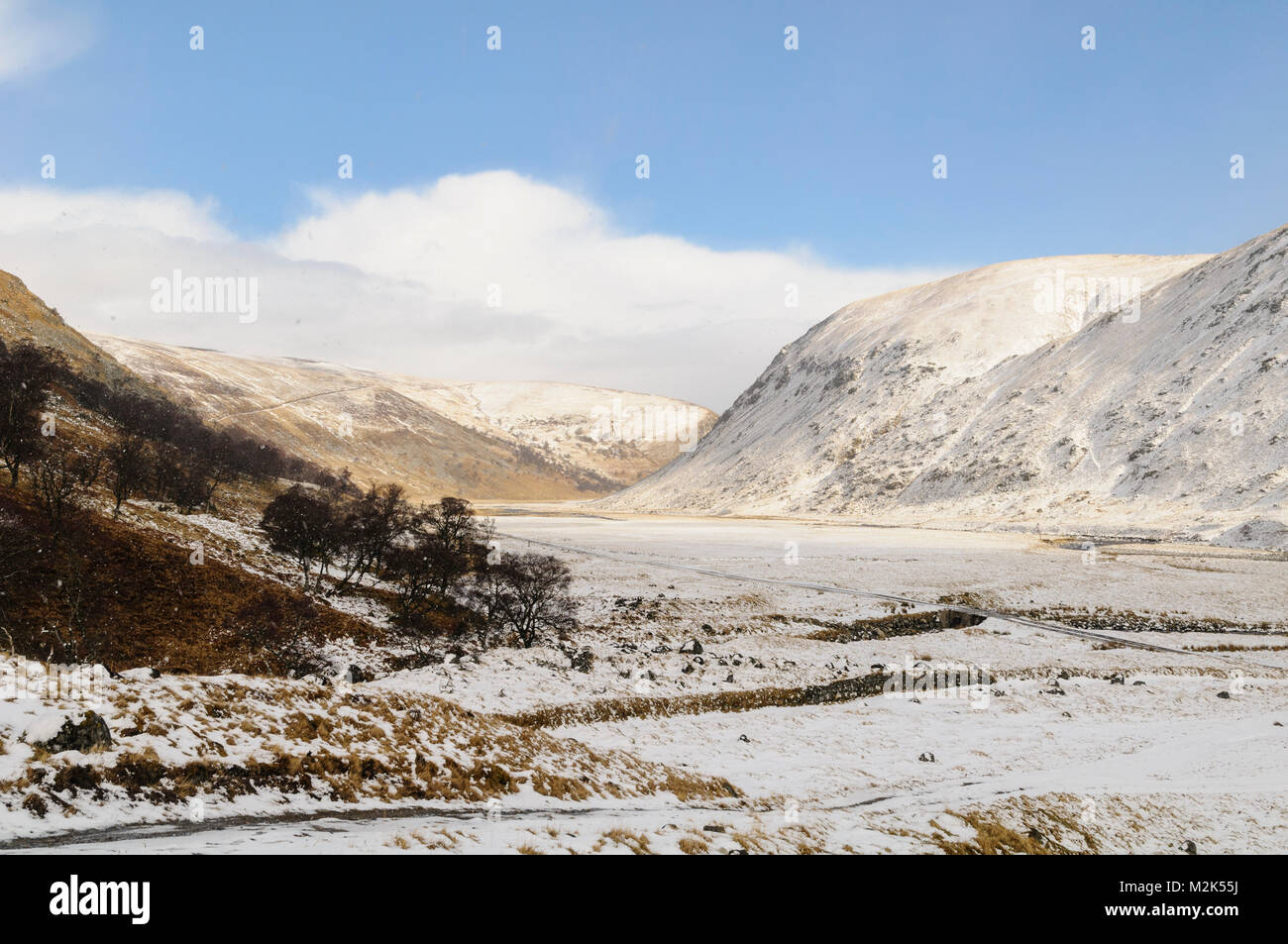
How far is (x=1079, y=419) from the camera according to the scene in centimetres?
13412

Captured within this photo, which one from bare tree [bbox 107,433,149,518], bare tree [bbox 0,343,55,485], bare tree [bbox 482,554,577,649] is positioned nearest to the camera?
bare tree [bbox 482,554,577,649]

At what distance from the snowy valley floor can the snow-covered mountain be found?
59092 millimetres

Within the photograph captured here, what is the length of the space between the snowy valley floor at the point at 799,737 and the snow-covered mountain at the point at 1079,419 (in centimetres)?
5909

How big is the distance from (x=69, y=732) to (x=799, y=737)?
22.7 metres

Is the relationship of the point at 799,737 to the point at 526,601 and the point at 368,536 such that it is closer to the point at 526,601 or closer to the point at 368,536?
the point at 526,601

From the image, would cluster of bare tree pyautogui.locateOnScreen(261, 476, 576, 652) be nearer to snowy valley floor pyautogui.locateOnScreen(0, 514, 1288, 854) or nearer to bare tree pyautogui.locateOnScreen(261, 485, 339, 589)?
bare tree pyautogui.locateOnScreen(261, 485, 339, 589)

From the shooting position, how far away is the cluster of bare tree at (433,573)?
4328cm

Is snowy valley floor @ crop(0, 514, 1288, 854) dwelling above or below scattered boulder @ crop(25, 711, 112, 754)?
below

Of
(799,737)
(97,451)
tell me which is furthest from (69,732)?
(97,451)

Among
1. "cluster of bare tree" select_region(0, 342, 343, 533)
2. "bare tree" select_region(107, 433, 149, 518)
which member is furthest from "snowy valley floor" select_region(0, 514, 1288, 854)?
"bare tree" select_region(107, 433, 149, 518)

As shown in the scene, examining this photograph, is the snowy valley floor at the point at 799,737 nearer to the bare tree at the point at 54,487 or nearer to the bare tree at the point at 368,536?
the bare tree at the point at 368,536

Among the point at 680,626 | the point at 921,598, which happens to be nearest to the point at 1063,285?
the point at 921,598

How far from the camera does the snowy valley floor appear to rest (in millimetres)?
13438
